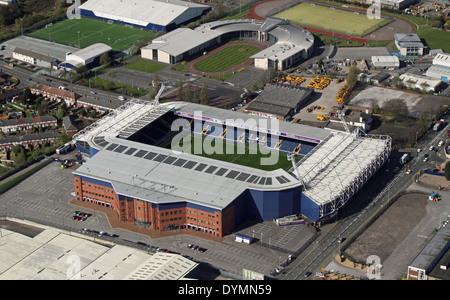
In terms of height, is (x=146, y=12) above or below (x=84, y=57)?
above

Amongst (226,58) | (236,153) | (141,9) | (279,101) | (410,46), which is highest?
(141,9)

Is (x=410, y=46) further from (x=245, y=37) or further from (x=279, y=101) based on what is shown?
(x=279, y=101)

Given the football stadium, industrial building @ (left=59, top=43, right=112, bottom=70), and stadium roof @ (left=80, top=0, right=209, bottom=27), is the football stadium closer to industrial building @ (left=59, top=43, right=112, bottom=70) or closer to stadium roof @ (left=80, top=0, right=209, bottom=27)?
industrial building @ (left=59, top=43, right=112, bottom=70)

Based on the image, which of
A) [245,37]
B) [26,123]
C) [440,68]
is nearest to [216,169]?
[26,123]

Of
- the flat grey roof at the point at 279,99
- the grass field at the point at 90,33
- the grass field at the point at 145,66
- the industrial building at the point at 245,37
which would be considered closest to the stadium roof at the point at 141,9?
the grass field at the point at 90,33

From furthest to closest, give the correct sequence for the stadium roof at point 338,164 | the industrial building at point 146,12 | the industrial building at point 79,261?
the industrial building at point 146,12
the stadium roof at point 338,164
the industrial building at point 79,261

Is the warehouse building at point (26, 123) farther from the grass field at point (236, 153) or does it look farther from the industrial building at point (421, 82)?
the industrial building at point (421, 82)

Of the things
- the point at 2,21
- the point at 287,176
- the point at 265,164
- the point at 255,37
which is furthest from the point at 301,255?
the point at 2,21

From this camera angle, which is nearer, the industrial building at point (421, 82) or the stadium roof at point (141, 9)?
the industrial building at point (421, 82)
